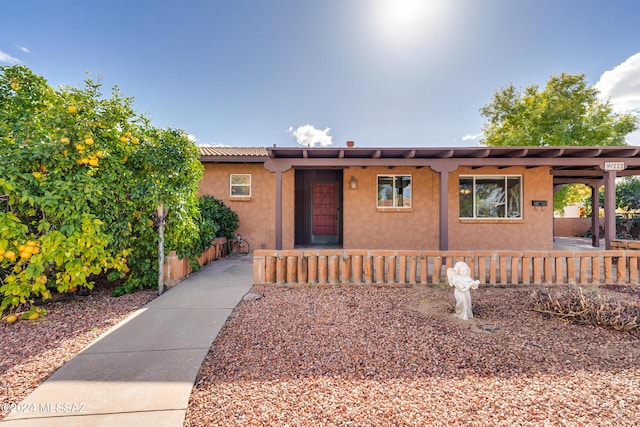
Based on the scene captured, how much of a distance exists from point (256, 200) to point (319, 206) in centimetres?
226

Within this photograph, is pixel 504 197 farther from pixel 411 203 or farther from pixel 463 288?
pixel 463 288

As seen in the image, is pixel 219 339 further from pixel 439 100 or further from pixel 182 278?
pixel 439 100

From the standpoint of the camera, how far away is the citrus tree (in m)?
3.05

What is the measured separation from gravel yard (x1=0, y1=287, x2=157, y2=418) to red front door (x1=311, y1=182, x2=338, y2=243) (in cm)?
564

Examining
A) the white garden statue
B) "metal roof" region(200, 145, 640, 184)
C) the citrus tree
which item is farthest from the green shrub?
the white garden statue

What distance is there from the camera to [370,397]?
1817 millimetres

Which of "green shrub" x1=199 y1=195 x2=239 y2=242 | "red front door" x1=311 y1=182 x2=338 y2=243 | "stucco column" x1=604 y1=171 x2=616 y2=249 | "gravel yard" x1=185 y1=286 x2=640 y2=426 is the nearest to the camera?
"gravel yard" x1=185 y1=286 x2=640 y2=426

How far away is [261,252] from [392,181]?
5.00 metres

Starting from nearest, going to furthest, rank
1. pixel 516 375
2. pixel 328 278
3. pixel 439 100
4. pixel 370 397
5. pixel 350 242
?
pixel 370 397 < pixel 516 375 < pixel 328 278 < pixel 350 242 < pixel 439 100

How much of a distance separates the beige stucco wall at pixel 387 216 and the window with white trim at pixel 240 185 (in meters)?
3.00

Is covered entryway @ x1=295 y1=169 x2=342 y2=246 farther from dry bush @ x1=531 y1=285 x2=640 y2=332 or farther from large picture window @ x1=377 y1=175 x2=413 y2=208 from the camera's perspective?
dry bush @ x1=531 y1=285 x2=640 y2=332

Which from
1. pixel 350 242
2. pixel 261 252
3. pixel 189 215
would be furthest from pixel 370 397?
pixel 350 242

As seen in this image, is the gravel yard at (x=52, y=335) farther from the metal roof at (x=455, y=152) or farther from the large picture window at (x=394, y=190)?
the large picture window at (x=394, y=190)

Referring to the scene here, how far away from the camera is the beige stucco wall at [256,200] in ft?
26.0
